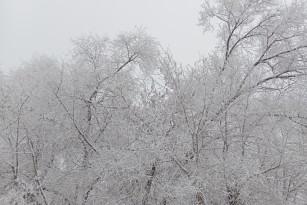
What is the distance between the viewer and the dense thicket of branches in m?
5.64

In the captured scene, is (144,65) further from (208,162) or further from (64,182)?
(208,162)

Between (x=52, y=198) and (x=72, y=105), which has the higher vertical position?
(x=72, y=105)

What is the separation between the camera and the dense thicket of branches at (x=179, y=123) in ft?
18.5

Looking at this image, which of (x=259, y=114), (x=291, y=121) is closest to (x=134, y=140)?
(x=259, y=114)

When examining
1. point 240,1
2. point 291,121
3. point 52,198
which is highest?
point 240,1

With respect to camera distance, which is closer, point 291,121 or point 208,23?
point 291,121

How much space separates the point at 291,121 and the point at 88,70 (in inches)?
205

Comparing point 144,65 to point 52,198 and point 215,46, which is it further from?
point 52,198

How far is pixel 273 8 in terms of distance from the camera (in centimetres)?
799

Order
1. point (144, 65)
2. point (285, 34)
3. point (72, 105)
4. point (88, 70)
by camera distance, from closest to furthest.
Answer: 1. point (285, 34)
2. point (72, 105)
3. point (88, 70)
4. point (144, 65)

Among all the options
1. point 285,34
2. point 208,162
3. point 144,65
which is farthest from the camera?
point 144,65

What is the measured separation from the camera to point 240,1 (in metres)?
7.89

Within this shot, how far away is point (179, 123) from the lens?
237 inches

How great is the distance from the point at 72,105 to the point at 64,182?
5.76ft
